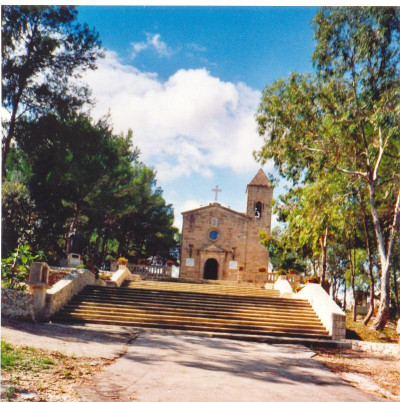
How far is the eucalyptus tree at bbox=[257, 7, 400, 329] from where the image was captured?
1249 cm

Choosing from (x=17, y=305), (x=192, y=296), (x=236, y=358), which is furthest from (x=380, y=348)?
(x=17, y=305)

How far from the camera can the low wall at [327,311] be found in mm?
11227

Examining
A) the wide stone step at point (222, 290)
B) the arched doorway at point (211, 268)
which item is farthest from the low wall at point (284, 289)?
the arched doorway at point (211, 268)

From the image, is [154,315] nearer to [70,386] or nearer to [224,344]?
[224,344]

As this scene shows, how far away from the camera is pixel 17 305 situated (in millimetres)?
9242

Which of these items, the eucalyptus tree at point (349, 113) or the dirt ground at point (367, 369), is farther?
the eucalyptus tree at point (349, 113)

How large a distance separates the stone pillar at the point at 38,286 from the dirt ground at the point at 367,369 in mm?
7670

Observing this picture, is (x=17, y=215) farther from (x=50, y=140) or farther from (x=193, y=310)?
(x=193, y=310)

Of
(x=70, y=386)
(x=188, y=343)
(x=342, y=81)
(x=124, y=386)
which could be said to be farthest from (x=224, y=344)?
(x=342, y=81)

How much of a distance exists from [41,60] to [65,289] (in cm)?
759

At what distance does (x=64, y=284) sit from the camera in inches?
469

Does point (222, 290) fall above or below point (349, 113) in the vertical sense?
below

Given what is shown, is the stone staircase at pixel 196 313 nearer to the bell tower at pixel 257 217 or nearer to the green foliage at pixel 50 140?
the green foliage at pixel 50 140

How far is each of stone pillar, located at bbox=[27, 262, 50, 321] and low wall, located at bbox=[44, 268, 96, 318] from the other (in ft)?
0.74
